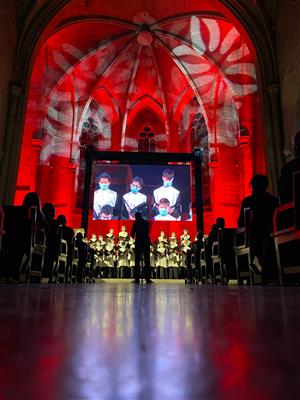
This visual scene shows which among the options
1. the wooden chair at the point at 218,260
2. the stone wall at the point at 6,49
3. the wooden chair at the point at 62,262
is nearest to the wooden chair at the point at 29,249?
the wooden chair at the point at 62,262

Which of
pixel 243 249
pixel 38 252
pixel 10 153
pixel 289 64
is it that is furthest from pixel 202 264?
pixel 289 64

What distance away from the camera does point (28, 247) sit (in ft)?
13.3

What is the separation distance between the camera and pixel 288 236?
8.75 ft

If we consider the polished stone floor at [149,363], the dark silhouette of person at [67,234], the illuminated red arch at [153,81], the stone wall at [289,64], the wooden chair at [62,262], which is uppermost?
the illuminated red arch at [153,81]

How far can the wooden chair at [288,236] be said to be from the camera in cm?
257

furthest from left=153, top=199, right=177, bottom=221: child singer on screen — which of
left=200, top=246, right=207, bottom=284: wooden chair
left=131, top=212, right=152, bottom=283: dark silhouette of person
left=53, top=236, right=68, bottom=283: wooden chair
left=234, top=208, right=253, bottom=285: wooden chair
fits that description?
left=234, top=208, right=253, bottom=285: wooden chair

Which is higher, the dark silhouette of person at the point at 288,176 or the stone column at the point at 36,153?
the stone column at the point at 36,153

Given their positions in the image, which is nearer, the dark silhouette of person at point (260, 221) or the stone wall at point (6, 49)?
the dark silhouette of person at point (260, 221)

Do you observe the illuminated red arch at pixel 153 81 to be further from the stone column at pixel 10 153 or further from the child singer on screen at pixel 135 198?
the stone column at pixel 10 153

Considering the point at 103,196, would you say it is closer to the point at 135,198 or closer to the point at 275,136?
the point at 135,198

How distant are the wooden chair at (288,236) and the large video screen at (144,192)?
10.5 meters

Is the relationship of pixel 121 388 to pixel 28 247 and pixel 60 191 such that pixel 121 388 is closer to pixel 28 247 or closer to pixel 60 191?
pixel 28 247

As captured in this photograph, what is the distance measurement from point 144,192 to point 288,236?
1123 cm

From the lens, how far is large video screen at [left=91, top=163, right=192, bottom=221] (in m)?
13.6
